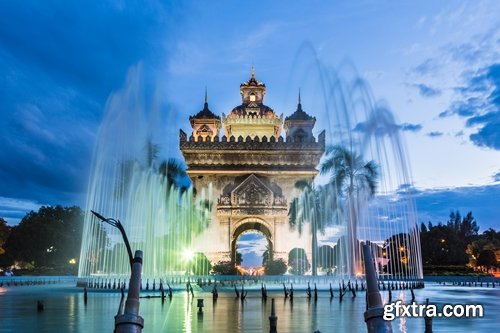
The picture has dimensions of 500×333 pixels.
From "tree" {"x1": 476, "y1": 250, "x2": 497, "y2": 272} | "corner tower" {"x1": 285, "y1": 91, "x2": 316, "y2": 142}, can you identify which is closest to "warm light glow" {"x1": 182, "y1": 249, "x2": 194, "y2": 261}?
"corner tower" {"x1": 285, "y1": 91, "x2": 316, "y2": 142}

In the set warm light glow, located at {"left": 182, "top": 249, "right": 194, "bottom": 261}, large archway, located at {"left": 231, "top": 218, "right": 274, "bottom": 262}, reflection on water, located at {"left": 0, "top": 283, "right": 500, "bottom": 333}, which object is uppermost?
large archway, located at {"left": 231, "top": 218, "right": 274, "bottom": 262}

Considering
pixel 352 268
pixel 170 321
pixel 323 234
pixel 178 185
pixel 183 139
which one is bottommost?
pixel 170 321

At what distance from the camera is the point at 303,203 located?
5812 cm

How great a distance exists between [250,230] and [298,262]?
27.3 feet

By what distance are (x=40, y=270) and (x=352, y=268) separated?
149 ft

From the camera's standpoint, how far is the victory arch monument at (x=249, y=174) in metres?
62.5

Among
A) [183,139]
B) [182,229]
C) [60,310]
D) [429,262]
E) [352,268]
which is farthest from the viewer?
[429,262]

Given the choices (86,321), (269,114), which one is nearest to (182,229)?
(269,114)

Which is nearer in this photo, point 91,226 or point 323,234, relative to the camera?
point 323,234

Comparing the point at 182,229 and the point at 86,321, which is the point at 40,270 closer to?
the point at 182,229

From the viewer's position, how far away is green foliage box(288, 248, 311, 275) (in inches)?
2307

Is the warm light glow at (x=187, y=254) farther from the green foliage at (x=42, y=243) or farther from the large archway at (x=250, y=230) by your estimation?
the green foliage at (x=42, y=243)

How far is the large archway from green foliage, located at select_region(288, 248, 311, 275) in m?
3.31

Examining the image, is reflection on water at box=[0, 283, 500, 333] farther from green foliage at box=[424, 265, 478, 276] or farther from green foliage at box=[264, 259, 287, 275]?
green foliage at box=[424, 265, 478, 276]
